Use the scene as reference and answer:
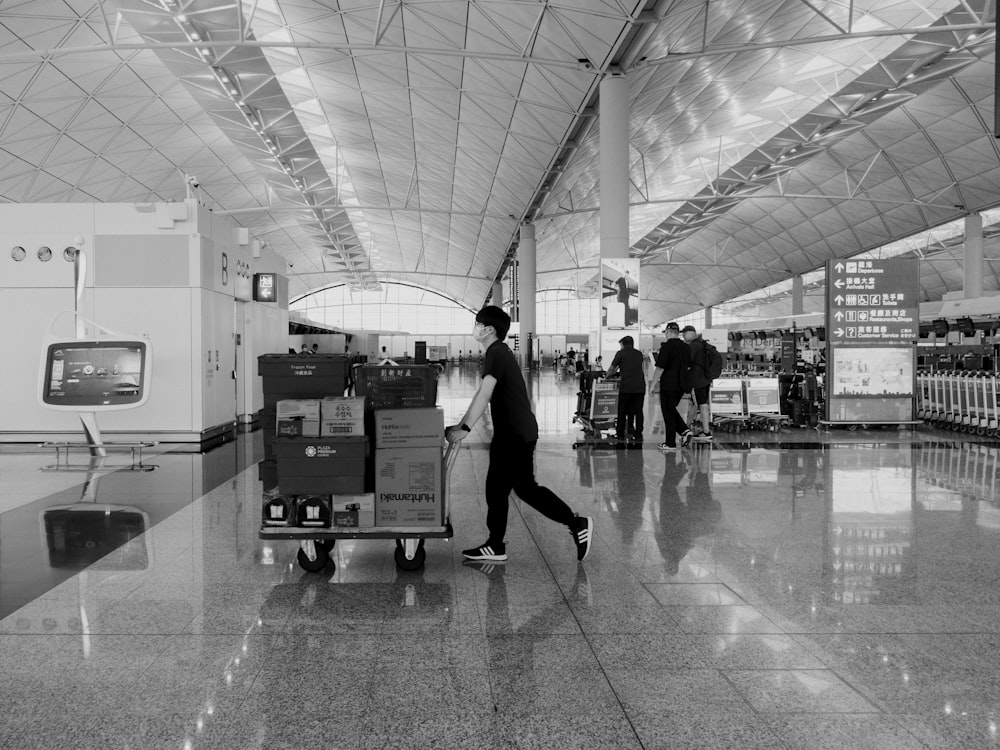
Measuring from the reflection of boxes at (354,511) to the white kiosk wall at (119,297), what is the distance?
8453mm

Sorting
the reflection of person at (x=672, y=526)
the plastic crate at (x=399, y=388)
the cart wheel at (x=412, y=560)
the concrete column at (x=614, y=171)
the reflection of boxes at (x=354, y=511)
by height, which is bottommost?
the reflection of person at (x=672, y=526)

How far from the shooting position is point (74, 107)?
93.9 feet

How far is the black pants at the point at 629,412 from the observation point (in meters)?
12.6

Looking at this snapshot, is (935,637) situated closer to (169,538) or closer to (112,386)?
(169,538)

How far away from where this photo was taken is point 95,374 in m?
11.2

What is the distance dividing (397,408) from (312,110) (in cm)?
2833

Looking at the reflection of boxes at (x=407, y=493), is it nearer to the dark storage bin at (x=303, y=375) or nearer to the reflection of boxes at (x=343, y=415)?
the reflection of boxes at (x=343, y=415)

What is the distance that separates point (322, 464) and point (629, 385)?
7.95 meters

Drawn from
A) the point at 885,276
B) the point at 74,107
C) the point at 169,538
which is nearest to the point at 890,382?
the point at 885,276

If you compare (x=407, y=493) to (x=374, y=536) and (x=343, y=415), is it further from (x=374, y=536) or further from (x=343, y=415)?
(x=343, y=415)

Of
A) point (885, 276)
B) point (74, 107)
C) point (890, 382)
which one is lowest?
point (890, 382)

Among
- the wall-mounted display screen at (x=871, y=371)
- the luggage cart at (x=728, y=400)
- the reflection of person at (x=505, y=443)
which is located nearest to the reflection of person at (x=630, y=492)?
the reflection of person at (x=505, y=443)

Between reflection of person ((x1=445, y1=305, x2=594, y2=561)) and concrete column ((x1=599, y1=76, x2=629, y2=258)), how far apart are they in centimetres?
1175

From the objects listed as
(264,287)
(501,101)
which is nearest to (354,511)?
(264,287)
